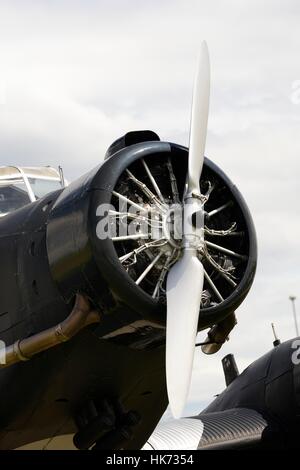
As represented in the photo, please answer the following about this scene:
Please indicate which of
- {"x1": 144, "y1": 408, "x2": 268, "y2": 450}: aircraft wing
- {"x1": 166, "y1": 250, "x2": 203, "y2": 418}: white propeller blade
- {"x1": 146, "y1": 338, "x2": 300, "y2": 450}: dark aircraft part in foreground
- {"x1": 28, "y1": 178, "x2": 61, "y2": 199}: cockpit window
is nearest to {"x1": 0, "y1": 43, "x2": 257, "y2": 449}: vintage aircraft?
{"x1": 166, "y1": 250, "x2": 203, "y2": 418}: white propeller blade

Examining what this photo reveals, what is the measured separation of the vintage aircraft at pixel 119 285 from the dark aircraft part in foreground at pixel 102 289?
0.04ft

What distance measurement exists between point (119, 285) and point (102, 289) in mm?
249

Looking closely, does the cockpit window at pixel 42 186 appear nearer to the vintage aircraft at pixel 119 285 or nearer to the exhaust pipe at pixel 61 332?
the vintage aircraft at pixel 119 285

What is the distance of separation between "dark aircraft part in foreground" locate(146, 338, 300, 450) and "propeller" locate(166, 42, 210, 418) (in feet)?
18.2

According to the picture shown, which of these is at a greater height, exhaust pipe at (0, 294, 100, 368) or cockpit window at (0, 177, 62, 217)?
cockpit window at (0, 177, 62, 217)

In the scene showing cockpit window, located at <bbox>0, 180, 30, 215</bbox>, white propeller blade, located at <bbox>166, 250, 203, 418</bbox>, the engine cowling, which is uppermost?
cockpit window, located at <bbox>0, 180, 30, 215</bbox>

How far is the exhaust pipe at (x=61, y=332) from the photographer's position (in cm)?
1023

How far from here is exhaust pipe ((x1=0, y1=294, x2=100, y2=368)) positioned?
10227 mm

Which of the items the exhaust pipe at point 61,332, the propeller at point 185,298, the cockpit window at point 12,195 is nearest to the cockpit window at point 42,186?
the cockpit window at point 12,195

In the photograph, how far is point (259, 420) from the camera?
16.6m

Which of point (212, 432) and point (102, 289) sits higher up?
point (102, 289)

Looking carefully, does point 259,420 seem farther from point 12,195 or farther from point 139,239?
point 139,239

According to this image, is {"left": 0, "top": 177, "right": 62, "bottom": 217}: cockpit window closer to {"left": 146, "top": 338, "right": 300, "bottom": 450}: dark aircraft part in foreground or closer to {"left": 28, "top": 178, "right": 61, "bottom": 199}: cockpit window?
{"left": 28, "top": 178, "right": 61, "bottom": 199}: cockpit window

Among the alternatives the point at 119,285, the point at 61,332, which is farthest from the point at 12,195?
the point at 119,285
